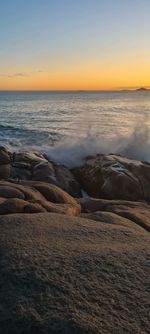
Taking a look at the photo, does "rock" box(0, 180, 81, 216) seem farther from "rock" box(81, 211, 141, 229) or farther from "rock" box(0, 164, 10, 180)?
"rock" box(0, 164, 10, 180)

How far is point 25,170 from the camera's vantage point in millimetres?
10375

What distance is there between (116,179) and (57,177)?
56.3 inches

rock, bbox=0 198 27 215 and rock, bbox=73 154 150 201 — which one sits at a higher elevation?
rock, bbox=0 198 27 215

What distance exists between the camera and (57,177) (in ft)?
32.1

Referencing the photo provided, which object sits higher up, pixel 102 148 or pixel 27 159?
pixel 27 159

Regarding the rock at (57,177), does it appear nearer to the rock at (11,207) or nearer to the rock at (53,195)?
the rock at (53,195)

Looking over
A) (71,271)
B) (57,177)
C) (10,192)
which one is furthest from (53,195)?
(71,271)

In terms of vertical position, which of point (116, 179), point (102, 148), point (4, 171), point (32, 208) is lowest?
point (102, 148)

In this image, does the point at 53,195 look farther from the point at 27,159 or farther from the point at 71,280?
the point at 27,159

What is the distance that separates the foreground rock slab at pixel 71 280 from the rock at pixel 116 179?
4.63 m

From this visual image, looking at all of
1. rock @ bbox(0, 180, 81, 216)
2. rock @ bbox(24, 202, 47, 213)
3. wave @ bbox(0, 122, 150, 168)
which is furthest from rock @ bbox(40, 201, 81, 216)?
wave @ bbox(0, 122, 150, 168)

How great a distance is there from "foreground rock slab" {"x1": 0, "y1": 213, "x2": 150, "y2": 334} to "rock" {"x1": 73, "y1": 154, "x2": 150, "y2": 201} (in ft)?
15.2

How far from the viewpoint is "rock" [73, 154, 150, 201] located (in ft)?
28.9

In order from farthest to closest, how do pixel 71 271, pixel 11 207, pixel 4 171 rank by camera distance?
pixel 4 171
pixel 11 207
pixel 71 271
